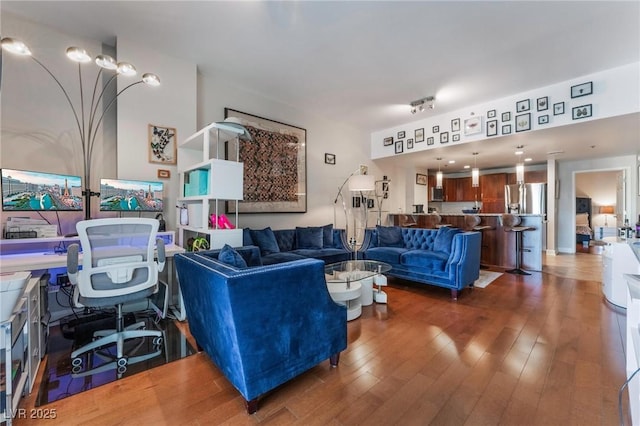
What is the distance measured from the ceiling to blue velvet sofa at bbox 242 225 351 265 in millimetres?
2295

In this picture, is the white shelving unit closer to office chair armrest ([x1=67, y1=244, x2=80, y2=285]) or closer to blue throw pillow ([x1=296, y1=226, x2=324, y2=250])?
office chair armrest ([x1=67, y1=244, x2=80, y2=285])

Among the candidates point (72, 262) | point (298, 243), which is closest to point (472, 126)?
point (298, 243)

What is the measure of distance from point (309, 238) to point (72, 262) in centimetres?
324

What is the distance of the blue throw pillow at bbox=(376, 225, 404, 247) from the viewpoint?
15.5ft

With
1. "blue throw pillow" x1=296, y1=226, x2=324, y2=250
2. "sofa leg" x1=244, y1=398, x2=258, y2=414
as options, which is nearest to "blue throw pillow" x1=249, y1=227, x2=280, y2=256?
"blue throw pillow" x1=296, y1=226, x2=324, y2=250

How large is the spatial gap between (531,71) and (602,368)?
356cm

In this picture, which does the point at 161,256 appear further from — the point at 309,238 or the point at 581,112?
the point at 581,112

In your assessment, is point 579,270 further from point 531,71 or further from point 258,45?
point 258,45

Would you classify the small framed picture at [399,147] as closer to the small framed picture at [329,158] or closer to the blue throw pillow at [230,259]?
the small framed picture at [329,158]

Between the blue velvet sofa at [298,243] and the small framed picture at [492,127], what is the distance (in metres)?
3.10

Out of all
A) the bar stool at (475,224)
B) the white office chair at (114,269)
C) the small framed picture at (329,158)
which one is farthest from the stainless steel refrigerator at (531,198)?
the white office chair at (114,269)

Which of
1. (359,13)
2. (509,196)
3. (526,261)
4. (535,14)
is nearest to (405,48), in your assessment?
(359,13)

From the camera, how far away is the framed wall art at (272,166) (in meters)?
4.36

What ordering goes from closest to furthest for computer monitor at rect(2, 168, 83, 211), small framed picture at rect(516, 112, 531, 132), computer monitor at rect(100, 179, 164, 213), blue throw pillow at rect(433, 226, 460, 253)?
computer monitor at rect(2, 168, 83, 211) → computer monitor at rect(100, 179, 164, 213) → blue throw pillow at rect(433, 226, 460, 253) → small framed picture at rect(516, 112, 531, 132)
